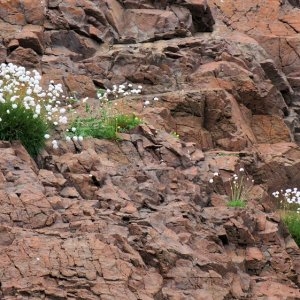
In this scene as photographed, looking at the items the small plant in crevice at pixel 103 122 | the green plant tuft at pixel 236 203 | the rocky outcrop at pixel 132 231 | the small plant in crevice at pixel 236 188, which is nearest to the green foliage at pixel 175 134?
the rocky outcrop at pixel 132 231

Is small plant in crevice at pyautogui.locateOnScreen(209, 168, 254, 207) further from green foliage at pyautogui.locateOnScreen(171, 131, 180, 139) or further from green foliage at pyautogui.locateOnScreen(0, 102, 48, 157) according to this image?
green foliage at pyautogui.locateOnScreen(0, 102, 48, 157)

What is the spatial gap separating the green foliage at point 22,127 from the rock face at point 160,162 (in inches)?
7.7

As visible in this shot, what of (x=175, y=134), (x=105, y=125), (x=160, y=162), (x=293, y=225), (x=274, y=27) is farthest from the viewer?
(x=274, y=27)

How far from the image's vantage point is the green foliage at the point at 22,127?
9.14m

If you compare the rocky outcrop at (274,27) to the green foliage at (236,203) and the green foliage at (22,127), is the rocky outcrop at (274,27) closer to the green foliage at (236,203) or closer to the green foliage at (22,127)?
the green foliage at (236,203)

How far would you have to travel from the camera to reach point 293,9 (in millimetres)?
17578

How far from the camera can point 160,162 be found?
1051 cm

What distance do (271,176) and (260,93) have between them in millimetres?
1574

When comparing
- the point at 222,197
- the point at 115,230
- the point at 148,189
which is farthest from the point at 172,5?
the point at 115,230

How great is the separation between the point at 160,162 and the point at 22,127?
207 cm

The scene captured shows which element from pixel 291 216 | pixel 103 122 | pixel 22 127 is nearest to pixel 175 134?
pixel 103 122

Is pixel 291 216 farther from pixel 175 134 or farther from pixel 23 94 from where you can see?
pixel 23 94

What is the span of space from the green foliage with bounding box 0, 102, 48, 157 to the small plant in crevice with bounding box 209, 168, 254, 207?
253 cm

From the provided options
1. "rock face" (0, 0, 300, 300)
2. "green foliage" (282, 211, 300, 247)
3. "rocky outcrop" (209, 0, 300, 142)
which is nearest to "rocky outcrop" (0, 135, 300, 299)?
"rock face" (0, 0, 300, 300)
